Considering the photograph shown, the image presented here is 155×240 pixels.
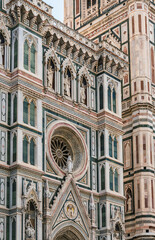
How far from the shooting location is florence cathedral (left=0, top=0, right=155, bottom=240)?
26305 mm

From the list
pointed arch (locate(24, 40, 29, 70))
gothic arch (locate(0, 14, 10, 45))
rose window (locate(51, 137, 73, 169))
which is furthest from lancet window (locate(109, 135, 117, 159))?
gothic arch (locate(0, 14, 10, 45))

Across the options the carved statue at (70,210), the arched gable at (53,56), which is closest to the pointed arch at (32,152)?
the carved statue at (70,210)

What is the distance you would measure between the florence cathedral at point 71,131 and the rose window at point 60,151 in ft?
0.17

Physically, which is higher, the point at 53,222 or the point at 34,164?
the point at 34,164

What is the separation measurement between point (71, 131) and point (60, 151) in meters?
1.14

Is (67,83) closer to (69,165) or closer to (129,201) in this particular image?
(69,165)

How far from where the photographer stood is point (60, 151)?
29953 millimetres

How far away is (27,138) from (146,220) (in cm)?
1004

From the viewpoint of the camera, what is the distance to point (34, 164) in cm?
2672

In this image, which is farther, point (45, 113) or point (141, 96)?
point (141, 96)

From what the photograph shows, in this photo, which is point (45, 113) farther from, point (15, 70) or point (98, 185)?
point (98, 185)

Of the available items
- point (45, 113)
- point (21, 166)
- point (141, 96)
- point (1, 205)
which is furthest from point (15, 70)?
point (141, 96)

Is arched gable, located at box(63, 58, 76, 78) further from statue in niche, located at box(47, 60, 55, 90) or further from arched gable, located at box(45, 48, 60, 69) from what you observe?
statue in niche, located at box(47, 60, 55, 90)

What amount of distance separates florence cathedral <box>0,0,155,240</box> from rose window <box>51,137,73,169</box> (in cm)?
5
